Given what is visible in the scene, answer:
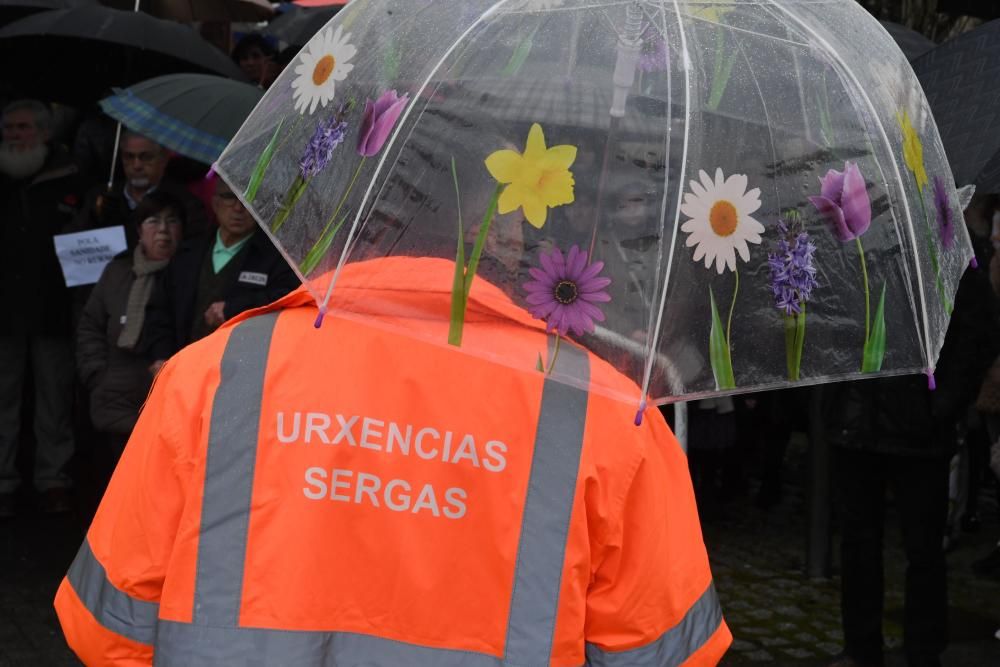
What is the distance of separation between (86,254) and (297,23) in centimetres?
340

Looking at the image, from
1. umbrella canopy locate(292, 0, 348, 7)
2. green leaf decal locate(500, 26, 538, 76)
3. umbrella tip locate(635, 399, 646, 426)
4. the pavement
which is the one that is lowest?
the pavement

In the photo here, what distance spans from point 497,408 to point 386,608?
1.24 ft

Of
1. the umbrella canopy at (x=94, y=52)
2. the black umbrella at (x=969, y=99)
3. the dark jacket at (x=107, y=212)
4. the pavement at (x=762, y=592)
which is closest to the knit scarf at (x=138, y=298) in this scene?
the dark jacket at (x=107, y=212)

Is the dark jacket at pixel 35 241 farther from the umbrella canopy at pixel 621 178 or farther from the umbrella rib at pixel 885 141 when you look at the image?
the umbrella rib at pixel 885 141

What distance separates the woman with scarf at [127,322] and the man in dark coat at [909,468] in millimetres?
2872

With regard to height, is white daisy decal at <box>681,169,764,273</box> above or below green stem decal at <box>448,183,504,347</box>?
above

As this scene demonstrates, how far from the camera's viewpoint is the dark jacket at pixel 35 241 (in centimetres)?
722

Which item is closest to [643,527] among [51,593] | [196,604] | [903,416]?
[196,604]

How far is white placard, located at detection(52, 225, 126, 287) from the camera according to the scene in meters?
6.75

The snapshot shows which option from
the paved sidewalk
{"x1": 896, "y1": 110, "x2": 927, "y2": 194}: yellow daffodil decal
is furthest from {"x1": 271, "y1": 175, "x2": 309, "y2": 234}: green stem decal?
the paved sidewalk

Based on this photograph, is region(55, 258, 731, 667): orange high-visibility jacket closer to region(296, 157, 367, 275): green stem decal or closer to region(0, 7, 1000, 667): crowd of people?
region(296, 157, 367, 275): green stem decal

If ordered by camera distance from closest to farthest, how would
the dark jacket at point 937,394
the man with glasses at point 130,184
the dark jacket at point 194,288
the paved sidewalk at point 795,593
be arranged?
the dark jacket at point 937,394 → the dark jacket at point 194,288 → the paved sidewalk at point 795,593 → the man with glasses at point 130,184

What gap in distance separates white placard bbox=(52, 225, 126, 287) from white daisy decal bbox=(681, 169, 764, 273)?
4851 millimetres

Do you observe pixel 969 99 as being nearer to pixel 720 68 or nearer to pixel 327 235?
pixel 720 68
